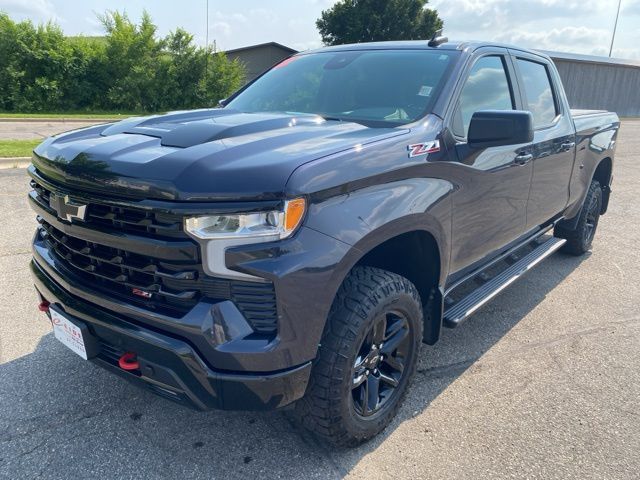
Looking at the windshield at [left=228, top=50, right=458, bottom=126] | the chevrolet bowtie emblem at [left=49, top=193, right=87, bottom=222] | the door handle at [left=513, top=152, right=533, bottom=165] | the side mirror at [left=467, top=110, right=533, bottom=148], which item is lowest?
the door handle at [left=513, top=152, right=533, bottom=165]

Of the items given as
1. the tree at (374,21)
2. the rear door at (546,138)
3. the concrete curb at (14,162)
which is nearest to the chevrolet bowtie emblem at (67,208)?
the rear door at (546,138)

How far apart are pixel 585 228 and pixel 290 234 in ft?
14.5

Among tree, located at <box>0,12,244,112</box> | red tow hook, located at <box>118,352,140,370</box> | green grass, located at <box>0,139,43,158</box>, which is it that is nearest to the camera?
red tow hook, located at <box>118,352,140,370</box>

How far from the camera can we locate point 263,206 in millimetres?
1851

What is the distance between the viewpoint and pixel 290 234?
1.90m

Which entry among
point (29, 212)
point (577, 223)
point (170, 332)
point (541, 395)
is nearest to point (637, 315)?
point (577, 223)

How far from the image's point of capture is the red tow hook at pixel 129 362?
82.9 inches

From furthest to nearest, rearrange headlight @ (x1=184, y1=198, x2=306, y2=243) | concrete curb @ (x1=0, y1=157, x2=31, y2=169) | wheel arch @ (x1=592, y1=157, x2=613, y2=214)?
concrete curb @ (x1=0, y1=157, x2=31, y2=169), wheel arch @ (x1=592, y1=157, x2=613, y2=214), headlight @ (x1=184, y1=198, x2=306, y2=243)

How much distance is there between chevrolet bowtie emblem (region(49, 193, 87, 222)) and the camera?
2.15 m

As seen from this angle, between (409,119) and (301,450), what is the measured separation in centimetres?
176

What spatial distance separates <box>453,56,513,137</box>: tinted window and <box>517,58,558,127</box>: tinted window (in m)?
0.38

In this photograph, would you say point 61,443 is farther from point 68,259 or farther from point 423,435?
point 423,435

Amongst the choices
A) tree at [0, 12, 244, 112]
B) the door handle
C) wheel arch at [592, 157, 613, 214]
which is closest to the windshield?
the door handle

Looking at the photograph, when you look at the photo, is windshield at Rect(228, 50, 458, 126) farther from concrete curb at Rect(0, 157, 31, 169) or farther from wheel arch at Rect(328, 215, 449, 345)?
concrete curb at Rect(0, 157, 31, 169)
